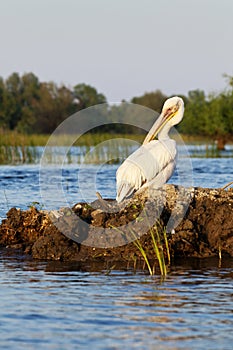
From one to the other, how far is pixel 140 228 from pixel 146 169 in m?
0.83

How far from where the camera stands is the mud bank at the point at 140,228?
30.1ft

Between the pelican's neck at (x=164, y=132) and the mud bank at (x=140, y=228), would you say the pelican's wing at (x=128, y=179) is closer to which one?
the mud bank at (x=140, y=228)

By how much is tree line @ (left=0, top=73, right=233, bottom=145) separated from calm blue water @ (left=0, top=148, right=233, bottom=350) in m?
28.1

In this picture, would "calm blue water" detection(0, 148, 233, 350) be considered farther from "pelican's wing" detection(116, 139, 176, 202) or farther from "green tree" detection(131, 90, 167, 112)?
"green tree" detection(131, 90, 167, 112)

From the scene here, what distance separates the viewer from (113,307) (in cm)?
701

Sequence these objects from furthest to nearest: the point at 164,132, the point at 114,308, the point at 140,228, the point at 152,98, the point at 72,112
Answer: the point at 152,98 → the point at 72,112 → the point at 164,132 → the point at 140,228 → the point at 114,308

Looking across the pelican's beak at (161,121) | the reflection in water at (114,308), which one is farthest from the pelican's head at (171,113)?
the reflection in water at (114,308)

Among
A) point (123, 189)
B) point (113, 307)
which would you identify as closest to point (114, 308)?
point (113, 307)

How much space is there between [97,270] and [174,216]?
1233 millimetres

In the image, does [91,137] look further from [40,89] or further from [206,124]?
[40,89]

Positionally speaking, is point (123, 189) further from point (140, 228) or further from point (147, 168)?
point (140, 228)

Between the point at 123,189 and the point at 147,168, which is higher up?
the point at 147,168

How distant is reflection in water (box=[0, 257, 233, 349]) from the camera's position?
600 centimetres

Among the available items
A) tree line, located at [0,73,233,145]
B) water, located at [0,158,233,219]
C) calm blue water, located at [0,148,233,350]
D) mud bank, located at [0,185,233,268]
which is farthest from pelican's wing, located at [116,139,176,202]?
tree line, located at [0,73,233,145]
